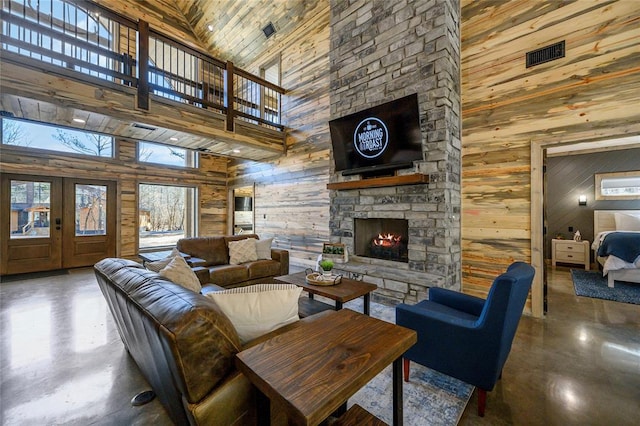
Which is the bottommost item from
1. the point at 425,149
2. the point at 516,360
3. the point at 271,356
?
the point at 516,360

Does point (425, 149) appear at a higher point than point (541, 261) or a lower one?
higher

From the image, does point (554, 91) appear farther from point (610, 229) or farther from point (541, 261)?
point (610, 229)

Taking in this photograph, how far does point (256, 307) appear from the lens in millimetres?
1373

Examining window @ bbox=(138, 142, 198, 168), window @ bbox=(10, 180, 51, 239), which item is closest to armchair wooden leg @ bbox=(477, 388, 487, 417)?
window @ bbox=(138, 142, 198, 168)

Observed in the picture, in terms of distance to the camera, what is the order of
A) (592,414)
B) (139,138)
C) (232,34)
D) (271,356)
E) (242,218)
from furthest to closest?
(242,218) < (232,34) < (139,138) < (592,414) < (271,356)

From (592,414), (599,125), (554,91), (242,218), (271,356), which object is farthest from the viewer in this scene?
(242,218)

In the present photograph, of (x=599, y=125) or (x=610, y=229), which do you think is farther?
(x=610, y=229)

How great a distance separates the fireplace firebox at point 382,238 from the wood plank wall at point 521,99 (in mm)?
804

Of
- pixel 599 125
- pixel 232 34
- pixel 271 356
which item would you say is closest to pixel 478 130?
pixel 599 125

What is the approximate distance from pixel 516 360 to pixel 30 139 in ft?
27.5

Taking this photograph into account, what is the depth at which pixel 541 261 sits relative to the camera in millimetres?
3014

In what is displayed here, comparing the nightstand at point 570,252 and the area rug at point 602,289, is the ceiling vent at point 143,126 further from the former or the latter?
the nightstand at point 570,252

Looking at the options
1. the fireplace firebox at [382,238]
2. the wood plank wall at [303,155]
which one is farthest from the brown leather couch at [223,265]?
the fireplace firebox at [382,238]

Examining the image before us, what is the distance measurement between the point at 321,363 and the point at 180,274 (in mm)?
1558
